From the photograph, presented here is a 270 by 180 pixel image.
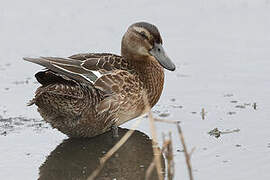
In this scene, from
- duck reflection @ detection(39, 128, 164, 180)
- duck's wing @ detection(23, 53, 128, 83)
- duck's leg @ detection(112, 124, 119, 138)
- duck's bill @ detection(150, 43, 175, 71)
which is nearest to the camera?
duck reflection @ detection(39, 128, 164, 180)

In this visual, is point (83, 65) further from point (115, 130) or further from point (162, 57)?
point (162, 57)

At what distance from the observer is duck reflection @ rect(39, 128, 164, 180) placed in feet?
18.2

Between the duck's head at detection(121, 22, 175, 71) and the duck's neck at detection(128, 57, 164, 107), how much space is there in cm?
Result: 6

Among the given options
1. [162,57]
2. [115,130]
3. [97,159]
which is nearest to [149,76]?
[162,57]

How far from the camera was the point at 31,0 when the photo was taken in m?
11.2

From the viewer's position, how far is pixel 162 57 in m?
6.70

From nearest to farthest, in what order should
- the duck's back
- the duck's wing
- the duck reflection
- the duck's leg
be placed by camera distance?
the duck reflection → the duck's wing → the duck's back → the duck's leg

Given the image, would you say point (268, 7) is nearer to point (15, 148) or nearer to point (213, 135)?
point (213, 135)

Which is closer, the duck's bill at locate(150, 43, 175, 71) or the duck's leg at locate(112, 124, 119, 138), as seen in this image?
the duck's leg at locate(112, 124, 119, 138)

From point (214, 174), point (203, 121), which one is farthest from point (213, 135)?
point (214, 174)

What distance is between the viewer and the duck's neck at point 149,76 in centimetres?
674

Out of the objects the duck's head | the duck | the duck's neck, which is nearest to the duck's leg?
the duck

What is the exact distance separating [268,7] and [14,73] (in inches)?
177

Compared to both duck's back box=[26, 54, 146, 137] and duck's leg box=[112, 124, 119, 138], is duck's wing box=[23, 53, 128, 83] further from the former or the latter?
duck's leg box=[112, 124, 119, 138]
